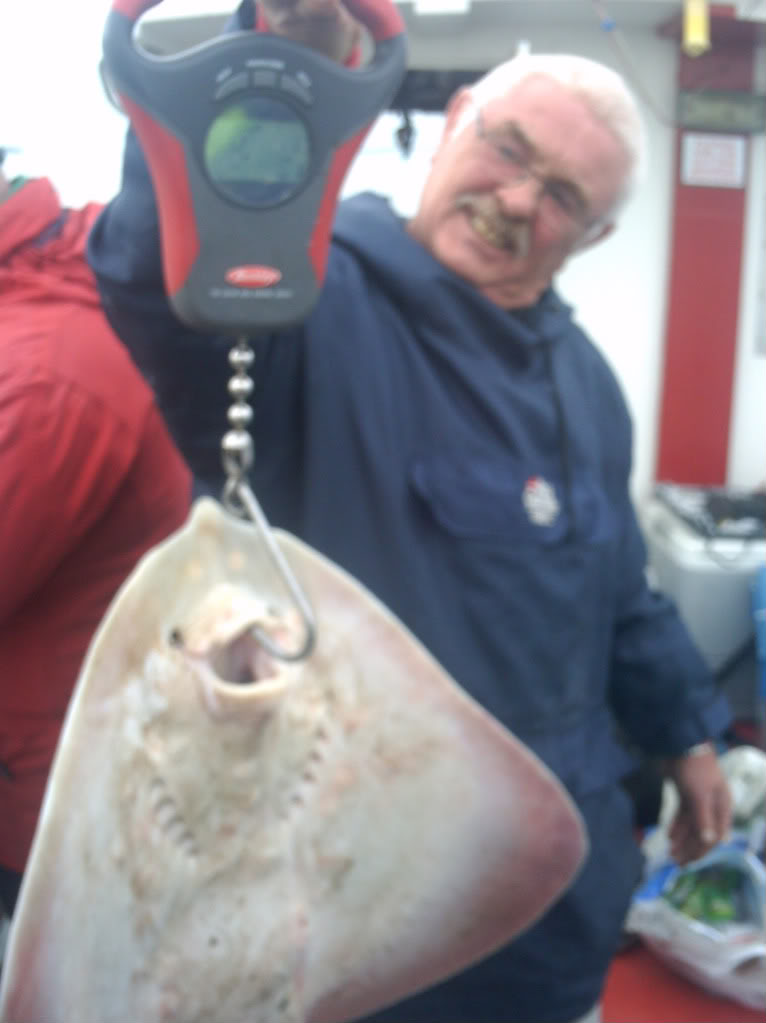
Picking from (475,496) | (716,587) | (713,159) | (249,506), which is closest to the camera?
(249,506)

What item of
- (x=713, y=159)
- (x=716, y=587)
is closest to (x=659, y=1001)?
(x=716, y=587)

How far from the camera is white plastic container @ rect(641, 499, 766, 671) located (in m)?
2.12

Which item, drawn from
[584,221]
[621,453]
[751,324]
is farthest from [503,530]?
[751,324]

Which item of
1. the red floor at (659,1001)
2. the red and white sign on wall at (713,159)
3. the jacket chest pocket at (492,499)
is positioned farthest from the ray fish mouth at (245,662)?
the red and white sign on wall at (713,159)

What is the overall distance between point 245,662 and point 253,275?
19 centimetres

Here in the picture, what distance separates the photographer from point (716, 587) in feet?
7.00

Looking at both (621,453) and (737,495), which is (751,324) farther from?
(621,453)

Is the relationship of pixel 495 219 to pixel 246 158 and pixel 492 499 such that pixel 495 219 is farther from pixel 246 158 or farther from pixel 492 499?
pixel 246 158

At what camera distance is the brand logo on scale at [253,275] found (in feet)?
1.35

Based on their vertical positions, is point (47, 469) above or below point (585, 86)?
below

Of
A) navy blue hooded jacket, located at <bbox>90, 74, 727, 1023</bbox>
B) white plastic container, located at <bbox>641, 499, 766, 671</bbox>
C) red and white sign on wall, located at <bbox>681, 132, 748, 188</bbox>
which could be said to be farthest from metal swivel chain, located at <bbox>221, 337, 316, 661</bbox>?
red and white sign on wall, located at <bbox>681, 132, 748, 188</bbox>

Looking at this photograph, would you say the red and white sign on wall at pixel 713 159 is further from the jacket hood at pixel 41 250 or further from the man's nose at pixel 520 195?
the jacket hood at pixel 41 250

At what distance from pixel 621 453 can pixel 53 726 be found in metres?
0.64

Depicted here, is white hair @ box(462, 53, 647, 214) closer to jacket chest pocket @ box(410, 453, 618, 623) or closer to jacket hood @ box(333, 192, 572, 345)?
jacket hood @ box(333, 192, 572, 345)
